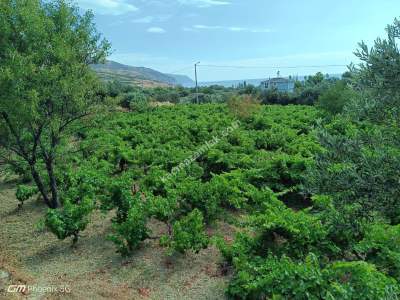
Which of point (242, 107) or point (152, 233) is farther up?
point (242, 107)

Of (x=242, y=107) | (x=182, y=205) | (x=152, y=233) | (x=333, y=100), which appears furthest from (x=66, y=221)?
(x=333, y=100)

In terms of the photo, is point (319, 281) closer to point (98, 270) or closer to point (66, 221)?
point (98, 270)

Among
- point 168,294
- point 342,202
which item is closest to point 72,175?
point 168,294

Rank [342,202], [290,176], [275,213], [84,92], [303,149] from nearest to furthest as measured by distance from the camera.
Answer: [342,202] → [275,213] → [84,92] → [290,176] → [303,149]

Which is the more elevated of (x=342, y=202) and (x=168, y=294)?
(x=342, y=202)

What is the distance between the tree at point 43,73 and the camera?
888 cm

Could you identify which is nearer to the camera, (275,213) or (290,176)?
(275,213)

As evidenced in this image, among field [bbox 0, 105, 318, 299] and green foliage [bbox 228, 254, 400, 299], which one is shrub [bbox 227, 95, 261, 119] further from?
green foliage [bbox 228, 254, 400, 299]

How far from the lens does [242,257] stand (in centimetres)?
653

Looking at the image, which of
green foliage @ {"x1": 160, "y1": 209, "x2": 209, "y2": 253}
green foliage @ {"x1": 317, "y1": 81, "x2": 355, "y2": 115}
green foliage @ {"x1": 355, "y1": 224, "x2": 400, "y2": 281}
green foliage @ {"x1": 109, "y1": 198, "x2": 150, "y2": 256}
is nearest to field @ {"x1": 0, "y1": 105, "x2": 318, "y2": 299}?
green foliage @ {"x1": 109, "y1": 198, "x2": 150, "y2": 256}

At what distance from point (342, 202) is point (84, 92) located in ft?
25.0

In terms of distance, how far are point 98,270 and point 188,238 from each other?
203 centimetres

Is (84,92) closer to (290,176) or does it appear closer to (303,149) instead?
(290,176)

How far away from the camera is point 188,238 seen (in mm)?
7680
